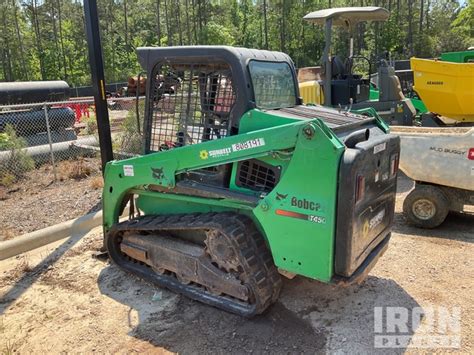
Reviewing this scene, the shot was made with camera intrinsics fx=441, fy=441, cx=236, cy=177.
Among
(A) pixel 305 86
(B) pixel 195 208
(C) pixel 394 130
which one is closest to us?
(B) pixel 195 208

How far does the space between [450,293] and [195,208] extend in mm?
2379

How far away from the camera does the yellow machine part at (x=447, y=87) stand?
8.93m

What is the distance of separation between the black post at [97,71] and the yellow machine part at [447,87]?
7085mm

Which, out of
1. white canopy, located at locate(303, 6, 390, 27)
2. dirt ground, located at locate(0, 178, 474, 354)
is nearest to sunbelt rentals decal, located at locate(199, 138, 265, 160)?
dirt ground, located at locate(0, 178, 474, 354)

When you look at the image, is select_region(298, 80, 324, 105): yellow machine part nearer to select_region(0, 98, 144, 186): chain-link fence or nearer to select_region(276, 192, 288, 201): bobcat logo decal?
select_region(0, 98, 144, 186): chain-link fence

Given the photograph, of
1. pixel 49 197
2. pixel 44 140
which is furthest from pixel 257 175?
pixel 44 140

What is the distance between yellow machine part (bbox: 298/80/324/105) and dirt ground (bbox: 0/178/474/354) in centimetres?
497

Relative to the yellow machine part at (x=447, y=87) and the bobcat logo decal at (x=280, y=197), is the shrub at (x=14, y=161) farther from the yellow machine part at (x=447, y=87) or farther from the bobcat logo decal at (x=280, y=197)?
Answer: the yellow machine part at (x=447, y=87)

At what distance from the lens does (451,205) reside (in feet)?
17.8

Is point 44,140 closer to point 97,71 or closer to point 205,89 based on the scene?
point 97,71

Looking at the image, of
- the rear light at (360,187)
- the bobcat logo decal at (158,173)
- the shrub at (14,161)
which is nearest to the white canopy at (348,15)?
the bobcat logo decal at (158,173)

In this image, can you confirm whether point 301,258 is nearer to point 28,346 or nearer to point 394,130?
point 28,346

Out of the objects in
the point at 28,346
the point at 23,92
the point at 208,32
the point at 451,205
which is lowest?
the point at 28,346

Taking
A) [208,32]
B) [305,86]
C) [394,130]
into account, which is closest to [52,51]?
[208,32]
